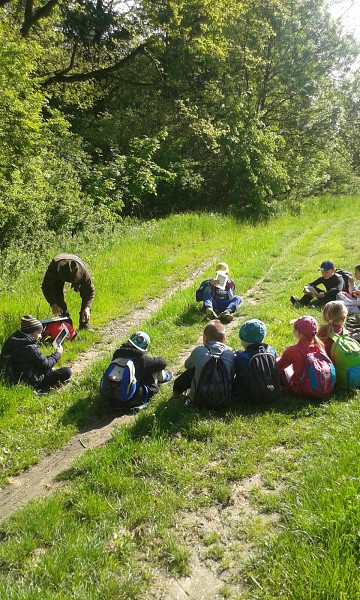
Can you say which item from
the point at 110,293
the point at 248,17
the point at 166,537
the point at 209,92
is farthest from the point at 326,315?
the point at 248,17

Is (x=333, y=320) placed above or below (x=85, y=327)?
above

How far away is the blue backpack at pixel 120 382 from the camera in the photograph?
5195mm

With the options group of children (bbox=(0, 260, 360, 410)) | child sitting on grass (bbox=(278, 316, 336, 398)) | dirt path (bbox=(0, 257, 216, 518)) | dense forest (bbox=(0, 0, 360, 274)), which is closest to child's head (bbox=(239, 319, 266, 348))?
group of children (bbox=(0, 260, 360, 410))

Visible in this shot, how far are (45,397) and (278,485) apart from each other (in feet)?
10.3

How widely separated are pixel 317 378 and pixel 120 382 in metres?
2.21

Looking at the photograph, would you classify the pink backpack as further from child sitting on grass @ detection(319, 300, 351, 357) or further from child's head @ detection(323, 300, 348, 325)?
child's head @ detection(323, 300, 348, 325)

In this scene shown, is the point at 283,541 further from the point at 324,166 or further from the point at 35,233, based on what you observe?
the point at 324,166

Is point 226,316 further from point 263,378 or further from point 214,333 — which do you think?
point 263,378

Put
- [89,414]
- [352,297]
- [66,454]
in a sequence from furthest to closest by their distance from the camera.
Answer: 1. [352,297]
2. [89,414]
3. [66,454]

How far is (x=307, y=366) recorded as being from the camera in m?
5.00

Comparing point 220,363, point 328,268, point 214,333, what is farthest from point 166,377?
point 328,268

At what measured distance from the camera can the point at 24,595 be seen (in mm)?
2822

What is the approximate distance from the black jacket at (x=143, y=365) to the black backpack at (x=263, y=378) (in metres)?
1.23

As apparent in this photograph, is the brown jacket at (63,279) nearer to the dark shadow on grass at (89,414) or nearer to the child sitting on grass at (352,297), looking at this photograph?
the dark shadow on grass at (89,414)
